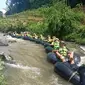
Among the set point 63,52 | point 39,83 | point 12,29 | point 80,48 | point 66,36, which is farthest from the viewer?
point 12,29

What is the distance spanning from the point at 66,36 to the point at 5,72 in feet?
38.5

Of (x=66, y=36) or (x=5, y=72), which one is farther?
(x=66, y=36)

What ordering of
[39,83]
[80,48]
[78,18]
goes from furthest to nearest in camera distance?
[78,18] < [80,48] < [39,83]

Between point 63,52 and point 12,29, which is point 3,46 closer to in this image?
point 63,52

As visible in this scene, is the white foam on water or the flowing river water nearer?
the flowing river water

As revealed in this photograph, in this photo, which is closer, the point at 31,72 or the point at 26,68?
the point at 31,72

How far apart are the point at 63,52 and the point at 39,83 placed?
A: 3839 millimetres

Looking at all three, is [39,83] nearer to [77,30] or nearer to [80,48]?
[80,48]

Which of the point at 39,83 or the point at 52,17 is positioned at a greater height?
the point at 52,17

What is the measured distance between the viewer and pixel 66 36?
23.1 metres

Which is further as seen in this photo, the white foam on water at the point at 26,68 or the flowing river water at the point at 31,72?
the white foam on water at the point at 26,68

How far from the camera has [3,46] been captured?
19.5m

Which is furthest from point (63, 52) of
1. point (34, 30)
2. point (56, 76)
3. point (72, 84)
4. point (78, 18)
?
point (34, 30)

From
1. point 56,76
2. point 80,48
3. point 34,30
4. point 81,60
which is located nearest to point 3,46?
point 80,48
